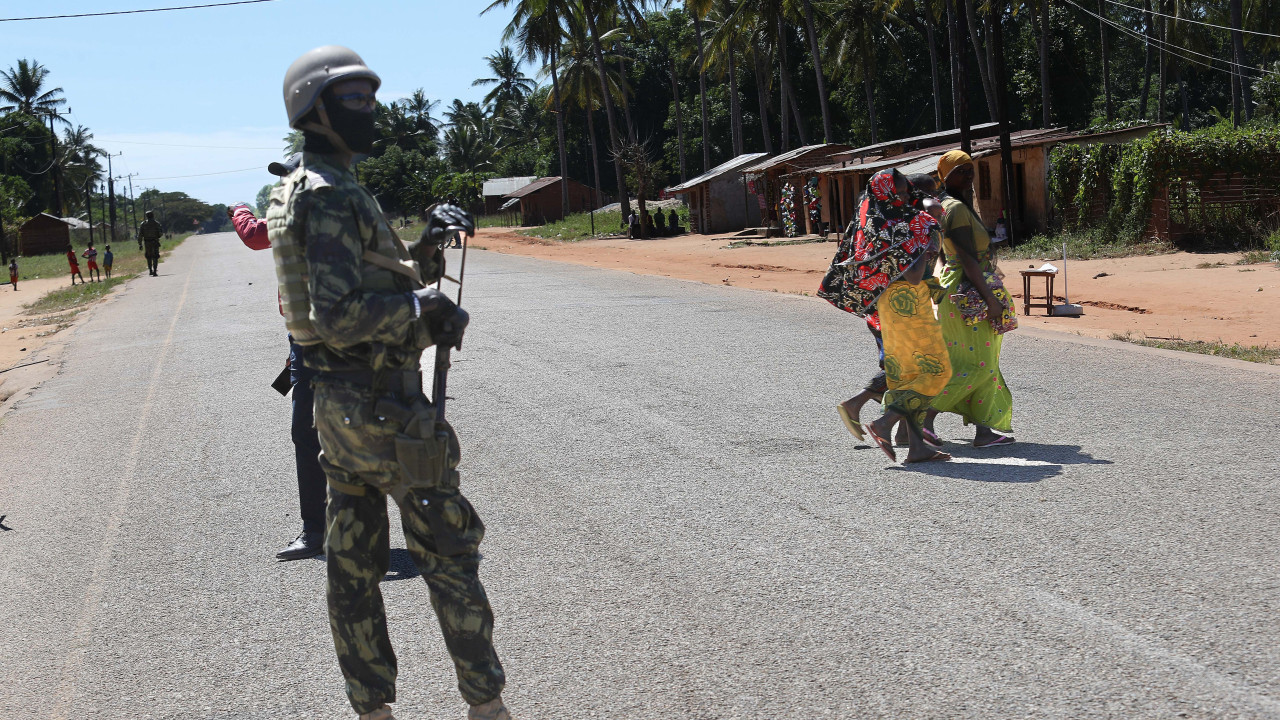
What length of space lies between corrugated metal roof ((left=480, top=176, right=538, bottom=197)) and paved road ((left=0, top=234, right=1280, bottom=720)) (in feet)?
223

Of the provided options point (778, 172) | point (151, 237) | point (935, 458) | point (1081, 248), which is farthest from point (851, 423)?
point (778, 172)

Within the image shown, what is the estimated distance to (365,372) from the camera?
113 inches

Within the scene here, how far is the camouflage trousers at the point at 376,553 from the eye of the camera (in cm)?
287

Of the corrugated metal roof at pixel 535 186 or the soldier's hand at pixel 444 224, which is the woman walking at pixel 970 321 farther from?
Answer: the corrugated metal roof at pixel 535 186

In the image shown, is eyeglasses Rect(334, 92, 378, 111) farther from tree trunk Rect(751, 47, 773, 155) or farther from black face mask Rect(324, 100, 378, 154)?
tree trunk Rect(751, 47, 773, 155)

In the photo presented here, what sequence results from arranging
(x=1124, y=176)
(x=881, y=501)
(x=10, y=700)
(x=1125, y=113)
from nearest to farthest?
(x=10, y=700) → (x=881, y=501) → (x=1124, y=176) → (x=1125, y=113)

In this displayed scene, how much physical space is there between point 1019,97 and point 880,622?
50477 millimetres

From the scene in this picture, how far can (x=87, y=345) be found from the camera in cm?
1504

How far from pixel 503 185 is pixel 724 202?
118ft

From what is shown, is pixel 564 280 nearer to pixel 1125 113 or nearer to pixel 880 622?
pixel 880 622

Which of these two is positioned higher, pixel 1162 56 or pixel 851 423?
pixel 1162 56

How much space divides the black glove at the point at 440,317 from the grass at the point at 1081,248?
773 inches

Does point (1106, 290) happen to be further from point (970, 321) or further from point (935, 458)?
point (935, 458)

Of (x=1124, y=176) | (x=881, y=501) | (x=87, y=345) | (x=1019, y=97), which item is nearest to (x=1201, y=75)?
(x=1019, y=97)
